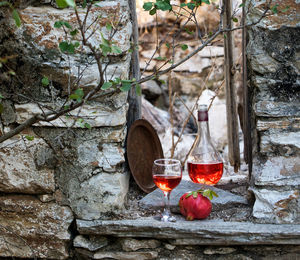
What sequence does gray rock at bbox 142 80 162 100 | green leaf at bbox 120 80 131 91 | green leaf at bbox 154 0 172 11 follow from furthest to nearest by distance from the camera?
1. gray rock at bbox 142 80 162 100
2. green leaf at bbox 154 0 172 11
3. green leaf at bbox 120 80 131 91

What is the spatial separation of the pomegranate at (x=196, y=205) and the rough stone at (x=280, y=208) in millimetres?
189

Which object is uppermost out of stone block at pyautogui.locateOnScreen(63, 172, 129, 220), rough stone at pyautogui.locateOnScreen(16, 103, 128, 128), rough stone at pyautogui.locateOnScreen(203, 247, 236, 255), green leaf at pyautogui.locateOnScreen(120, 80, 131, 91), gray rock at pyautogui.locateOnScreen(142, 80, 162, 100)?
gray rock at pyautogui.locateOnScreen(142, 80, 162, 100)

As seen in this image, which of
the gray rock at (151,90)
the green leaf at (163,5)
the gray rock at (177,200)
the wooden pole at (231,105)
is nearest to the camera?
the green leaf at (163,5)

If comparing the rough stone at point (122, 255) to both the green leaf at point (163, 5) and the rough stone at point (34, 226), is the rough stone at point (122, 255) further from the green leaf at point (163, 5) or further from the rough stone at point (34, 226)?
the green leaf at point (163, 5)

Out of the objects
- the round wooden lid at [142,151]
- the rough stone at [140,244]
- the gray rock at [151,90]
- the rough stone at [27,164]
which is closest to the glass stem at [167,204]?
the rough stone at [140,244]

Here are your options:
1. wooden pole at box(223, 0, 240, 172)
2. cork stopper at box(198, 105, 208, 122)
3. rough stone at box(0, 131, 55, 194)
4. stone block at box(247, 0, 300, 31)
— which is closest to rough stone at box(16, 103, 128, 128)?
rough stone at box(0, 131, 55, 194)

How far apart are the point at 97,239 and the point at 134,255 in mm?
169

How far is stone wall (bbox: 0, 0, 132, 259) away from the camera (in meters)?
1.51

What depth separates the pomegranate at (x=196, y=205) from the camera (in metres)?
1.50

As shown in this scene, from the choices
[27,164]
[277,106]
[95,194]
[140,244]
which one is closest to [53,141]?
[27,164]

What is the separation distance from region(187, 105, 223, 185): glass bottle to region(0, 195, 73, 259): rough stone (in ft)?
1.80

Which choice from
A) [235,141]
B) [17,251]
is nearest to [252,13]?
[235,141]

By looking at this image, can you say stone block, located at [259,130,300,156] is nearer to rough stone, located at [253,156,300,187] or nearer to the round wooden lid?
rough stone, located at [253,156,300,187]

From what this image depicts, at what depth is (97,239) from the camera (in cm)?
158
